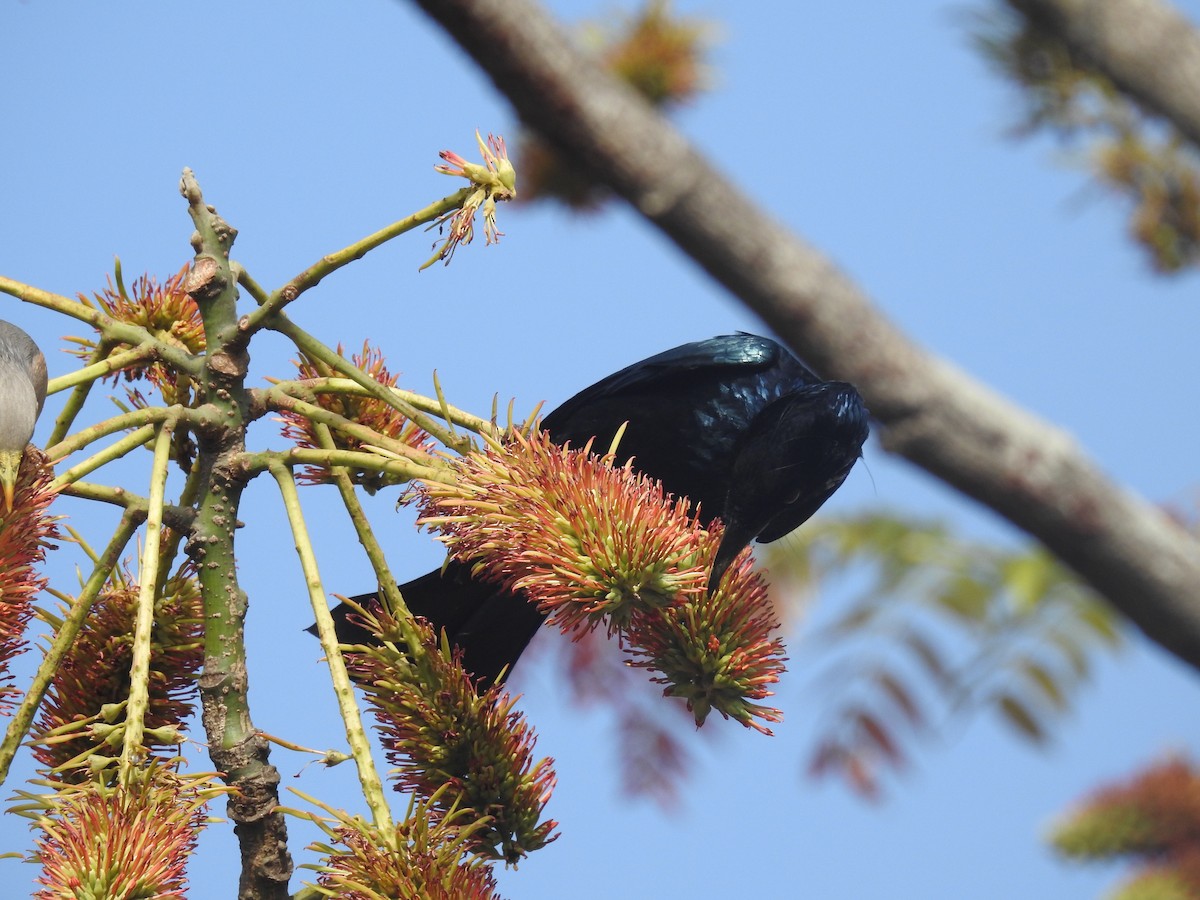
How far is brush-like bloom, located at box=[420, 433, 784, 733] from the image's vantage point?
1.49m

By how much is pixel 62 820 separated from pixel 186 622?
40cm

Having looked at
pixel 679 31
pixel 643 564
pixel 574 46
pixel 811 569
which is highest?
pixel 679 31

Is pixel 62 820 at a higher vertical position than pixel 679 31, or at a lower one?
lower

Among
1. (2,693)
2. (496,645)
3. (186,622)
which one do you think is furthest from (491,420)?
(496,645)

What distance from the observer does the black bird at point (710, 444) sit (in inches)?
88.7

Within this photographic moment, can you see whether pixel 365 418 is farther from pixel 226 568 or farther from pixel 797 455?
pixel 797 455

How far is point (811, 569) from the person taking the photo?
14.8 feet

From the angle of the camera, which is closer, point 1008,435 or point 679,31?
point 1008,435

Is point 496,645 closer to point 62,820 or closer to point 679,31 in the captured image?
point 62,820

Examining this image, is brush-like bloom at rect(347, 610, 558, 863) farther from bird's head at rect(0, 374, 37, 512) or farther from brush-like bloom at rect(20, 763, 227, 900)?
bird's head at rect(0, 374, 37, 512)

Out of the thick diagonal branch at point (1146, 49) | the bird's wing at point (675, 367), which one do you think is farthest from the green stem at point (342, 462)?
the thick diagonal branch at point (1146, 49)

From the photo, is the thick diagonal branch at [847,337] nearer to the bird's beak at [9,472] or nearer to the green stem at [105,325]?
the green stem at [105,325]

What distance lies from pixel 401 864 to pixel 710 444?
162 cm

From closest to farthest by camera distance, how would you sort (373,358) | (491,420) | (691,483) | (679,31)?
(491,420) → (373,358) → (691,483) → (679,31)
